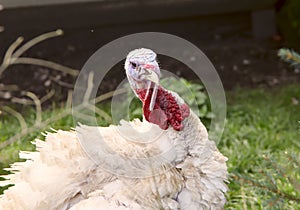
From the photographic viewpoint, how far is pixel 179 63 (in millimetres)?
6055

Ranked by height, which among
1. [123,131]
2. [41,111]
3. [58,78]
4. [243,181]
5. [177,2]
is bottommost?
[243,181]

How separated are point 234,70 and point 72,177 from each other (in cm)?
364

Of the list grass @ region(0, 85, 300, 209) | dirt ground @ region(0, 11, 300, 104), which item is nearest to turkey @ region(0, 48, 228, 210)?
grass @ region(0, 85, 300, 209)

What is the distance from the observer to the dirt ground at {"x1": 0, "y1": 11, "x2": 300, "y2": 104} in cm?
584

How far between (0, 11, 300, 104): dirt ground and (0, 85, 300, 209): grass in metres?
0.41

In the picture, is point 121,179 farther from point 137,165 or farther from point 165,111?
point 165,111

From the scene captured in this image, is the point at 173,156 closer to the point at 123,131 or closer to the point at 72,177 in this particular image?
the point at 123,131

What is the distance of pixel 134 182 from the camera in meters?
2.53

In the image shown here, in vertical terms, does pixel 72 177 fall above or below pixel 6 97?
below

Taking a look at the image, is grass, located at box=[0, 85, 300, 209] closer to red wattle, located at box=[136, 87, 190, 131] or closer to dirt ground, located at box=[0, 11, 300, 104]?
dirt ground, located at box=[0, 11, 300, 104]

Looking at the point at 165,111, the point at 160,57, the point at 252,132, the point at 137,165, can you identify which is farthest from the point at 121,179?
the point at 160,57

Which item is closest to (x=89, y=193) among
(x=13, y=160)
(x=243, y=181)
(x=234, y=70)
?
(x=243, y=181)

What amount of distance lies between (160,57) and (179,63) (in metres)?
0.18

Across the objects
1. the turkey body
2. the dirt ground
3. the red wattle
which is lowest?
the turkey body
